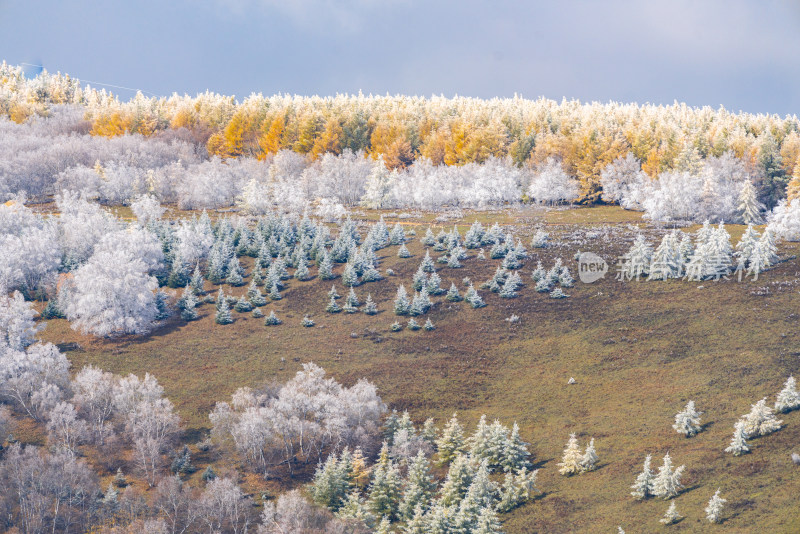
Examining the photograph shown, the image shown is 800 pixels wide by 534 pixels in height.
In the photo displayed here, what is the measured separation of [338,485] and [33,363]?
3002 centimetres

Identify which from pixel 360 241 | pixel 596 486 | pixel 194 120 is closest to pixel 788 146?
pixel 360 241

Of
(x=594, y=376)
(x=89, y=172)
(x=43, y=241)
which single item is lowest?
(x=594, y=376)

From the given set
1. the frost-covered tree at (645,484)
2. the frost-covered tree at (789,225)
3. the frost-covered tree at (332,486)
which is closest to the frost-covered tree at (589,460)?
the frost-covered tree at (645,484)

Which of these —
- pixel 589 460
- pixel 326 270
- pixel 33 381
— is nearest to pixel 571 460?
pixel 589 460

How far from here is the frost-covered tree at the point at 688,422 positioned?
54000mm

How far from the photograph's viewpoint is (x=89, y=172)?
13738 centimetres

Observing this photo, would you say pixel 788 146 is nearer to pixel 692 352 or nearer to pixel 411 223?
pixel 411 223

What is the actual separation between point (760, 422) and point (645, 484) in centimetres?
979

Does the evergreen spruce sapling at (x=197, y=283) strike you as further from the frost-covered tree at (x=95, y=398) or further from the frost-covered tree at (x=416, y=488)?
the frost-covered tree at (x=416, y=488)

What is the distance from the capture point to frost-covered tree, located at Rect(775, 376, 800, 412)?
175 ft

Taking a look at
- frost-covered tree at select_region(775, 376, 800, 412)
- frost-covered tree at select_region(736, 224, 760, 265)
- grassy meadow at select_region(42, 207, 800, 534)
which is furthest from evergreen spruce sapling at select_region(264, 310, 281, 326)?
frost-covered tree at select_region(736, 224, 760, 265)

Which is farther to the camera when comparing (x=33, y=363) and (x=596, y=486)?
(x=33, y=363)

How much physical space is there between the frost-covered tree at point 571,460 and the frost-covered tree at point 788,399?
45.0 feet

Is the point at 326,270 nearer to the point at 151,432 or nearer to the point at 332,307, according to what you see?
the point at 332,307
